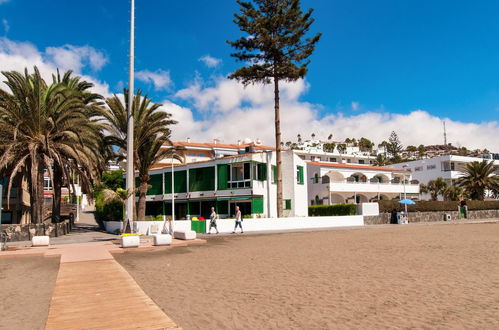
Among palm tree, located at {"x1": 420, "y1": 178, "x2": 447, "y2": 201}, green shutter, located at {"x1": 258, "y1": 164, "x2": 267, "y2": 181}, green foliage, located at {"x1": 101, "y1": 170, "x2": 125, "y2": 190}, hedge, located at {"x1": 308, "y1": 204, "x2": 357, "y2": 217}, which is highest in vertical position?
green foliage, located at {"x1": 101, "y1": 170, "x2": 125, "y2": 190}

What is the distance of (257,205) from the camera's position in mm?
34562

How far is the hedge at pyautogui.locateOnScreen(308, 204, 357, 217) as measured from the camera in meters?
37.8

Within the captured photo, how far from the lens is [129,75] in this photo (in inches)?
854

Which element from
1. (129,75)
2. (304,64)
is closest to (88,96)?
(129,75)

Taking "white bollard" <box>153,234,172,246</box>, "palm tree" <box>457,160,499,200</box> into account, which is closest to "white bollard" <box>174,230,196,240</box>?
"white bollard" <box>153,234,172,246</box>

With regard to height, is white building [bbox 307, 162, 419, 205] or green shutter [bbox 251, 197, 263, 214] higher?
white building [bbox 307, 162, 419, 205]

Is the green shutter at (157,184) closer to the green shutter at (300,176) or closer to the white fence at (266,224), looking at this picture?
the white fence at (266,224)

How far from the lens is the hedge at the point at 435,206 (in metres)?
41.2

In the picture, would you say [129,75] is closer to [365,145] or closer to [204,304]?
[204,304]

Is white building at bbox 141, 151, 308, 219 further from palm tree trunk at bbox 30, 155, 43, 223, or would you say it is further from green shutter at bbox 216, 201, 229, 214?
palm tree trunk at bbox 30, 155, 43, 223

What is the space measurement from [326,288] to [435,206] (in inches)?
1662

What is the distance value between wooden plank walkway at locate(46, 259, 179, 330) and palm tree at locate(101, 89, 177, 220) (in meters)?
20.2

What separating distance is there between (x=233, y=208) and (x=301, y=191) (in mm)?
7115

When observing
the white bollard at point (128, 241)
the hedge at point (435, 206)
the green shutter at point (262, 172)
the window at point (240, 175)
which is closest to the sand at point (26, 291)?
the white bollard at point (128, 241)
